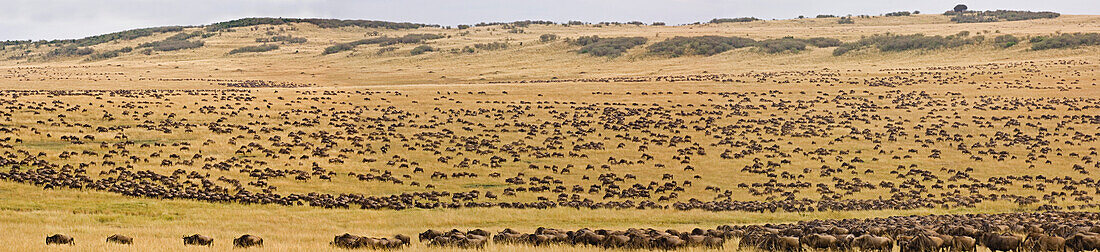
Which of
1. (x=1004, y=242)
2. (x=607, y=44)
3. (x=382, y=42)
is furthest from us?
(x=382, y=42)

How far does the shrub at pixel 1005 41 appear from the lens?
125 metres

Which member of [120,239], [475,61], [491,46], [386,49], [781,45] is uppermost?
[120,239]

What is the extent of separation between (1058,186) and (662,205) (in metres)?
19.1

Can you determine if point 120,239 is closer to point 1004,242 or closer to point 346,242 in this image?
point 346,242

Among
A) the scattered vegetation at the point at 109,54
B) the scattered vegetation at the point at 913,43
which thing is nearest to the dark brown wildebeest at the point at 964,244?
the scattered vegetation at the point at 913,43

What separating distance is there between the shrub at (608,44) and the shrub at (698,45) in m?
4.30

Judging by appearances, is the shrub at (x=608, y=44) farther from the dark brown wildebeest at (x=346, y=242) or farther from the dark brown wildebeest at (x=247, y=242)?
the dark brown wildebeest at (x=247, y=242)

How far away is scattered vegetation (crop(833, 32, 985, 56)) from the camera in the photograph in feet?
428

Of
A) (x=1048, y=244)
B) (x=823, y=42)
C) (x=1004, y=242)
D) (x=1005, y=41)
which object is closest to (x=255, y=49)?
(x=823, y=42)

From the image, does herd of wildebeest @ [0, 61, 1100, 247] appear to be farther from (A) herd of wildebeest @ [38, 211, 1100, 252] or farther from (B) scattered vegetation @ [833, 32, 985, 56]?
(B) scattered vegetation @ [833, 32, 985, 56]

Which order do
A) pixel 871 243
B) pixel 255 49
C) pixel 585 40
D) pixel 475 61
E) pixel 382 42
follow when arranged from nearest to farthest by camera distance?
pixel 871 243, pixel 475 61, pixel 585 40, pixel 255 49, pixel 382 42

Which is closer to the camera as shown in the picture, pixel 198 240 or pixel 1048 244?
pixel 1048 244

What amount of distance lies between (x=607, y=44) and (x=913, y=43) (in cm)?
4732

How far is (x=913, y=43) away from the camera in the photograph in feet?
438
